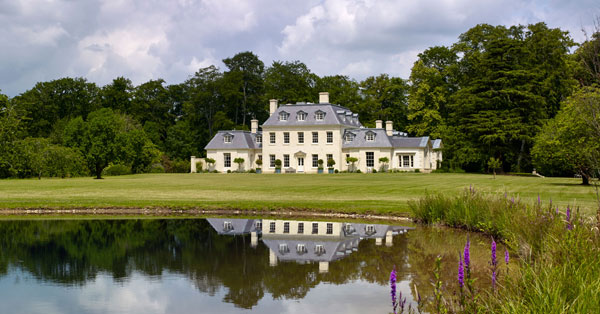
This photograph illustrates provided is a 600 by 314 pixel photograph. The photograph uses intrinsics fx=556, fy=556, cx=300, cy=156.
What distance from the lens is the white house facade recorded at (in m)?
55.0

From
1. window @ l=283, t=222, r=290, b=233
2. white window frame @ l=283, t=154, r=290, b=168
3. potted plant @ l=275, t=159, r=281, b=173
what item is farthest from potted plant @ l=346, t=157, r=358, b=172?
window @ l=283, t=222, r=290, b=233

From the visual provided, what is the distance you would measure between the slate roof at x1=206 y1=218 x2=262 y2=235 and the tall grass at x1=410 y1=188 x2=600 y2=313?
4925mm

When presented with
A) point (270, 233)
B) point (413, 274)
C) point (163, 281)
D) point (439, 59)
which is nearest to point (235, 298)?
point (163, 281)

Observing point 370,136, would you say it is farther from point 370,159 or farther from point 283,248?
Answer: point 283,248

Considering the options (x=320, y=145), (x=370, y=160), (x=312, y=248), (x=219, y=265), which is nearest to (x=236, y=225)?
(x=312, y=248)

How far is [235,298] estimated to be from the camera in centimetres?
852

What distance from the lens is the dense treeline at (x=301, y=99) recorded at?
4491cm

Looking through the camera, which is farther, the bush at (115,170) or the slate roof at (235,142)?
the slate roof at (235,142)

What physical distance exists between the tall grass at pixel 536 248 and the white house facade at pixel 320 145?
125ft

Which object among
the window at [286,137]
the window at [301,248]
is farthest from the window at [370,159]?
the window at [301,248]

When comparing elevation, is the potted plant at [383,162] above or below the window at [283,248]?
above

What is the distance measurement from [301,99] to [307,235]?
5531 centimetres

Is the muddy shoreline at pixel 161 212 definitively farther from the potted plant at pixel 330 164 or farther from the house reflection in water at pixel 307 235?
the potted plant at pixel 330 164

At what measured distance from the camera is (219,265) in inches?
433
